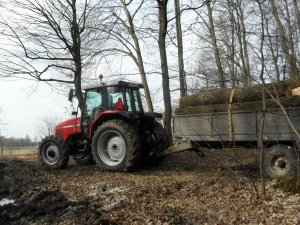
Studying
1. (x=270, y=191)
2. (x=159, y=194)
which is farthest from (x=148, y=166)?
(x=270, y=191)

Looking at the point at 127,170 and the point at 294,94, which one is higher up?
the point at 294,94

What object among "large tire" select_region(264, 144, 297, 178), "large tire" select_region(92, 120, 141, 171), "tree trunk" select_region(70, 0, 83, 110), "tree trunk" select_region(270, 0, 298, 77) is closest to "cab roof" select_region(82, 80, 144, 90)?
"large tire" select_region(92, 120, 141, 171)

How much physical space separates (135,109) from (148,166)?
1681mm

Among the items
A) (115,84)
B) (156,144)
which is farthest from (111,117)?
(156,144)

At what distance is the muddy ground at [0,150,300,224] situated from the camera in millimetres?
6707

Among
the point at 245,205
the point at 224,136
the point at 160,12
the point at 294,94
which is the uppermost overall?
the point at 160,12

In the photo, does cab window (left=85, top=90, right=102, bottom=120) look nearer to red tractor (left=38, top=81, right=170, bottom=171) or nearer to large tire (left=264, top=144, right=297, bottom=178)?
red tractor (left=38, top=81, right=170, bottom=171)

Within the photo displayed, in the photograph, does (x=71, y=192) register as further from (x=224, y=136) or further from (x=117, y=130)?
(x=224, y=136)

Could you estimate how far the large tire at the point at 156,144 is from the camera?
11.7 m

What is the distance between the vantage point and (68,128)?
12.8 m

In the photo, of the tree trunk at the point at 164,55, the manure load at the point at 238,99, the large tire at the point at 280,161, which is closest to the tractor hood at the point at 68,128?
the manure load at the point at 238,99

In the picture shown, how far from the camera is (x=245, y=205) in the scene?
698 centimetres

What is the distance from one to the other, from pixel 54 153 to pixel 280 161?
6.54 meters

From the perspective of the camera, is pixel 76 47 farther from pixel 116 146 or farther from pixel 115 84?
pixel 116 146
